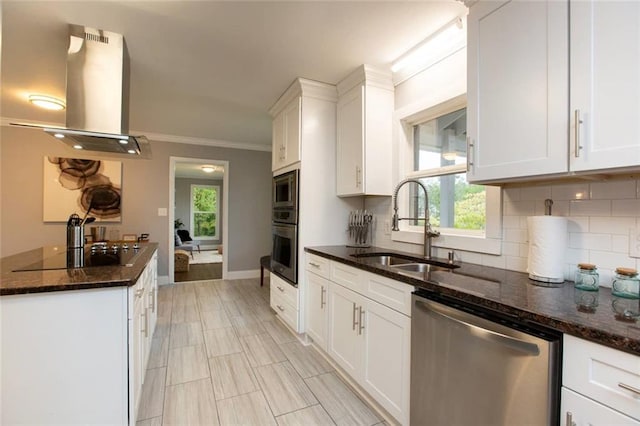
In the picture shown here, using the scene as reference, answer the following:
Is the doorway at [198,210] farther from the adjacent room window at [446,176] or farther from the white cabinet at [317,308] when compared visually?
the adjacent room window at [446,176]

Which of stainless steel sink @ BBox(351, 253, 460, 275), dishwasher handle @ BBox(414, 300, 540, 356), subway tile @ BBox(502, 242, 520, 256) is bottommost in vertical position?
dishwasher handle @ BBox(414, 300, 540, 356)

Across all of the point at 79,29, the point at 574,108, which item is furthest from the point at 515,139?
the point at 79,29

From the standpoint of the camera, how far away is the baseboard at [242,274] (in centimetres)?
517

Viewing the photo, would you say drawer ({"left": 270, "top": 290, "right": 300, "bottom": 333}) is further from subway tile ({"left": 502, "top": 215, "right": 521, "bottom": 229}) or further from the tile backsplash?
subway tile ({"left": 502, "top": 215, "right": 521, "bottom": 229})

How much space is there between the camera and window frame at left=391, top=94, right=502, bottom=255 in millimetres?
1743

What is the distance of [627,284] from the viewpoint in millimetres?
1116

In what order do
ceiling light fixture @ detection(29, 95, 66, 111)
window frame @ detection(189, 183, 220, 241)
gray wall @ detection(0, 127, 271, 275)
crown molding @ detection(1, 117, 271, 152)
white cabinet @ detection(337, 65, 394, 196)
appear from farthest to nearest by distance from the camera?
window frame @ detection(189, 183, 220, 241) → crown molding @ detection(1, 117, 271, 152) → gray wall @ detection(0, 127, 271, 275) → ceiling light fixture @ detection(29, 95, 66, 111) → white cabinet @ detection(337, 65, 394, 196)

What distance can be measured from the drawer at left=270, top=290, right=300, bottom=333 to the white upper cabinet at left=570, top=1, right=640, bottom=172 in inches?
94.2

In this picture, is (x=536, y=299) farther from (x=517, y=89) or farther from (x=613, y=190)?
(x=517, y=89)

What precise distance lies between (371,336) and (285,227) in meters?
1.51

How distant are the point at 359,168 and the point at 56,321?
2.17 meters

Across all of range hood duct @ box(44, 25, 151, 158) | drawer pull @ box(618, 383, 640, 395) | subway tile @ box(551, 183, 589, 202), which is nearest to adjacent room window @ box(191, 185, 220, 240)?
range hood duct @ box(44, 25, 151, 158)

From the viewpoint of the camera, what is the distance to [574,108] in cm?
112

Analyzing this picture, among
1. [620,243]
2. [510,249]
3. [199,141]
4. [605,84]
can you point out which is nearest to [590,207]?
[620,243]
